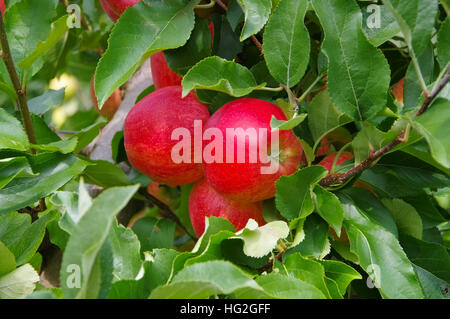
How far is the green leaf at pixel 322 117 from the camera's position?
0.67 meters

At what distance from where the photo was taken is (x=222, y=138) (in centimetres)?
66

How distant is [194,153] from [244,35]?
0.18 m

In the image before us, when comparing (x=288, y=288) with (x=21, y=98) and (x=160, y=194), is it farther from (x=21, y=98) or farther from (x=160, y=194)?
(x=160, y=194)

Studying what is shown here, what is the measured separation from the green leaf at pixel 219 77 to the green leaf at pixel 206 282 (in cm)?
22

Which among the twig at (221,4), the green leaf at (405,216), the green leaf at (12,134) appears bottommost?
the green leaf at (405,216)

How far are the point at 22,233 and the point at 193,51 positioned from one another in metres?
0.32

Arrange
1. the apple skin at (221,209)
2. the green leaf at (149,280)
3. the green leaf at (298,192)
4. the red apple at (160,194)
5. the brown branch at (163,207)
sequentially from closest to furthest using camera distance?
the green leaf at (149,280) < the green leaf at (298,192) < the apple skin at (221,209) < the brown branch at (163,207) < the red apple at (160,194)

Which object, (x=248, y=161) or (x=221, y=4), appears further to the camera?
(x=221, y=4)

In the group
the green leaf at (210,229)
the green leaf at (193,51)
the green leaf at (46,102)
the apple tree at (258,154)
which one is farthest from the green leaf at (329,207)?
the green leaf at (46,102)

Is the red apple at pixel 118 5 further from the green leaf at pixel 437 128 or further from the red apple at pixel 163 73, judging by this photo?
the green leaf at pixel 437 128

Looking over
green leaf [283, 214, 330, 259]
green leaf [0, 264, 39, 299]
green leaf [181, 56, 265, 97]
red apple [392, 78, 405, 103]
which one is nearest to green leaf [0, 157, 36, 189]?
green leaf [0, 264, 39, 299]

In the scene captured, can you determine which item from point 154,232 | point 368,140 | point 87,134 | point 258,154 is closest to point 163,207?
point 154,232

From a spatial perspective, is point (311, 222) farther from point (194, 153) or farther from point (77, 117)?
point (77, 117)

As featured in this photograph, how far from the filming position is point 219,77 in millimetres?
637
